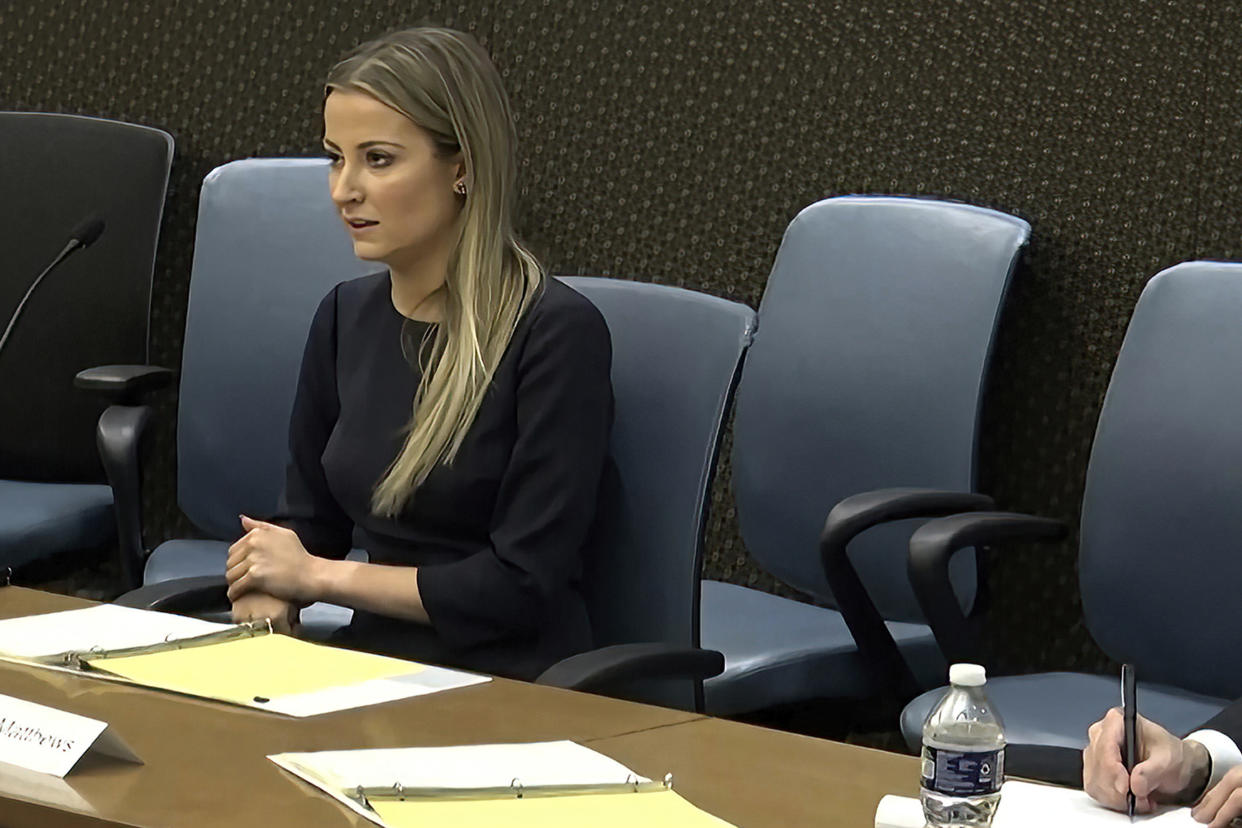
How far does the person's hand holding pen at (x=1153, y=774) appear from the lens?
1.08m

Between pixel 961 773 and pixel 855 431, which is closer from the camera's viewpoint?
pixel 961 773

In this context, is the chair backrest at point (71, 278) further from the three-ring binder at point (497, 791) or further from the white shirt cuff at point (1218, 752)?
the white shirt cuff at point (1218, 752)

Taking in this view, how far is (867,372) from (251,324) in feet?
2.97

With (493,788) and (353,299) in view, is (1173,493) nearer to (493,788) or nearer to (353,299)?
(353,299)

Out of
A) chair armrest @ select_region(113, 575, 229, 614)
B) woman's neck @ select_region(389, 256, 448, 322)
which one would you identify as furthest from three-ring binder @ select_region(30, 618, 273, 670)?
woman's neck @ select_region(389, 256, 448, 322)

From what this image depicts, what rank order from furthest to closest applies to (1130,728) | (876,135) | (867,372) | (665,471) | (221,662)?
(876,135) → (867,372) → (665,471) → (221,662) → (1130,728)

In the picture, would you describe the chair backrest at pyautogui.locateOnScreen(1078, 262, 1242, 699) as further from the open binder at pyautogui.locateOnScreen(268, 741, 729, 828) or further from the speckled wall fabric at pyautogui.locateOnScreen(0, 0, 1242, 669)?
the open binder at pyautogui.locateOnScreen(268, 741, 729, 828)

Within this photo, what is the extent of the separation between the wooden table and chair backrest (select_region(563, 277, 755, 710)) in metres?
0.31

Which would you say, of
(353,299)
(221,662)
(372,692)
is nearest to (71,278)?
(353,299)

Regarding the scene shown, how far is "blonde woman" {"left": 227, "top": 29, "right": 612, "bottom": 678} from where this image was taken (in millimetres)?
1702

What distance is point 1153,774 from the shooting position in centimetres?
111

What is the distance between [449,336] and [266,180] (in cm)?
86

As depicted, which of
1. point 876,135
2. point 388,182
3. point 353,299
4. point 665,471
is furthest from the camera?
point 876,135

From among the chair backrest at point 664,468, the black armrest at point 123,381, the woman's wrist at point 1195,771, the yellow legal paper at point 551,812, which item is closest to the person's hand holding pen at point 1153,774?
the woman's wrist at point 1195,771
